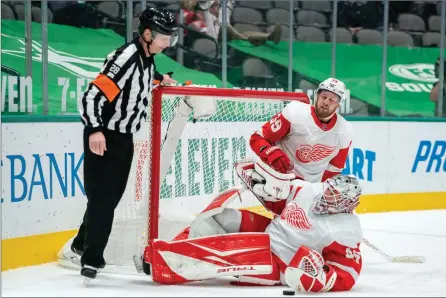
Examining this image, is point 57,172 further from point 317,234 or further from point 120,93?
point 317,234

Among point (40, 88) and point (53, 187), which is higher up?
point (40, 88)

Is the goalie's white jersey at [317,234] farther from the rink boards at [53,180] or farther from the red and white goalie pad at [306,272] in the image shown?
the rink boards at [53,180]

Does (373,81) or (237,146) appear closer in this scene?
(237,146)

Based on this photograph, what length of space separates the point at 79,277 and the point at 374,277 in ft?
4.38

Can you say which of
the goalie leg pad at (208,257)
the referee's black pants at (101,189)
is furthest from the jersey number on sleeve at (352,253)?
the referee's black pants at (101,189)

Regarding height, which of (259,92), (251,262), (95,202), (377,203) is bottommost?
(377,203)

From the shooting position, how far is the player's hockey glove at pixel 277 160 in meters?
3.88

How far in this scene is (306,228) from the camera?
12.0 feet

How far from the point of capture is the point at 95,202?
3650mm

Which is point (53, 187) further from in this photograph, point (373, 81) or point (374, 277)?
point (373, 81)

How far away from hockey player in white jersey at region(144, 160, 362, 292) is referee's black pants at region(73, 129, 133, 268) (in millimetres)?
224

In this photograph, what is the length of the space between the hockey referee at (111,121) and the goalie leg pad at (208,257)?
0.25 meters

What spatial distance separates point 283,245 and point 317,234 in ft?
0.50

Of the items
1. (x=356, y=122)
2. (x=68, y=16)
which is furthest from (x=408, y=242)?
(x=68, y=16)
